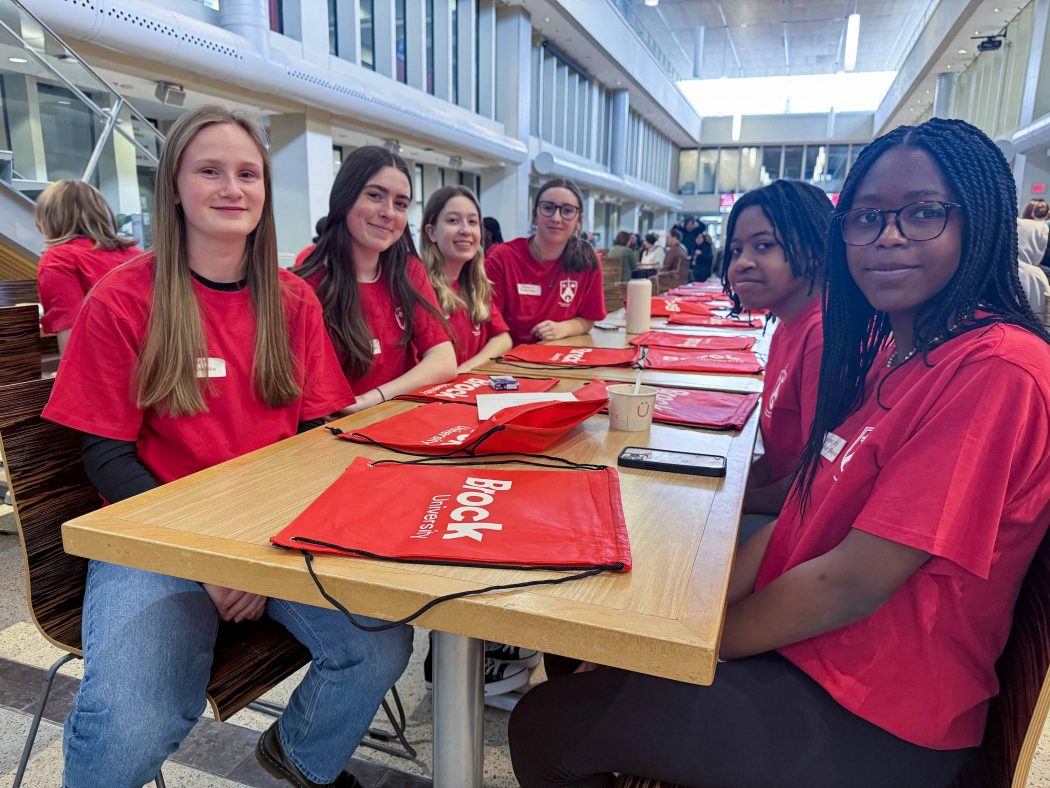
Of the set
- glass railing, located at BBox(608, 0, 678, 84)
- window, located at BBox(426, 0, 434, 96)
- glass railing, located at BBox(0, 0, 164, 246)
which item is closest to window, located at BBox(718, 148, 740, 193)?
glass railing, located at BBox(608, 0, 678, 84)

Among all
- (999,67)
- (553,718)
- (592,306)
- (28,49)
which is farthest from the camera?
(999,67)

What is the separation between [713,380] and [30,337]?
154 centimetres

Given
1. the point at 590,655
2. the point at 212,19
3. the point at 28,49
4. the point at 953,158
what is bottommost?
the point at 590,655

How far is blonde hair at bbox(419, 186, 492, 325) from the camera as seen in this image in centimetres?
253

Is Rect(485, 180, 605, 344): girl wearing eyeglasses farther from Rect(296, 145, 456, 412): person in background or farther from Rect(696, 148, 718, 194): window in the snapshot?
Rect(696, 148, 718, 194): window

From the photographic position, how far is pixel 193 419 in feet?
4.01

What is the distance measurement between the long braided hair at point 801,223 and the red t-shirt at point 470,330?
119 cm

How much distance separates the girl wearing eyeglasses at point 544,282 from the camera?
9.80 ft

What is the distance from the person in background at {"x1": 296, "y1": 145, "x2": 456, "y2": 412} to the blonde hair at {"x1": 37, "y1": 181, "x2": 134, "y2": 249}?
1.77 metres

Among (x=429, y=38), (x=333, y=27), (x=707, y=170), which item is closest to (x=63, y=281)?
(x=333, y=27)

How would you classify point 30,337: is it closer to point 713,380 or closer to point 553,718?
point 553,718

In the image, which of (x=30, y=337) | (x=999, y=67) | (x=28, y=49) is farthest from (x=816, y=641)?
(x=999, y=67)

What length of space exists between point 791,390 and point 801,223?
421 millimetres

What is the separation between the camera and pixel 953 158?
2.67ft
